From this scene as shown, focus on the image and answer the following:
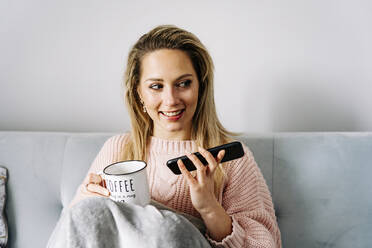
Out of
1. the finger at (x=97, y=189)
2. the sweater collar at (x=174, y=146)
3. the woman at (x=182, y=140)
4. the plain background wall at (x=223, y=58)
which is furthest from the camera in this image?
the plain background wall at (x=223, y=58)

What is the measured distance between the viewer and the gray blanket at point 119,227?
0.61 m

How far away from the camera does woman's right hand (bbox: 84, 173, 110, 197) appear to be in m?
0.72

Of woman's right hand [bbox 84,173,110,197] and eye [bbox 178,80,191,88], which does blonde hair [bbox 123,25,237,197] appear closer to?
eye [bbox 178,80,191,88]

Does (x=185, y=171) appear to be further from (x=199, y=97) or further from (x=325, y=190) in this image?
(x=325, y=190)

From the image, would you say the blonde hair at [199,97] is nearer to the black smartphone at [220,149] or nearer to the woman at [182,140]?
the woman at [182,140]

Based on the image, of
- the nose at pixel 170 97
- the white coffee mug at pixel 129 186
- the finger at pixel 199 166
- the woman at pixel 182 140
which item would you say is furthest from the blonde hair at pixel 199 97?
the white coffee mug at pixel 129 186

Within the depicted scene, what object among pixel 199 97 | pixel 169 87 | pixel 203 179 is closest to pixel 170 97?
pixel 169 87

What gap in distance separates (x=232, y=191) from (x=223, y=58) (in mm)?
531

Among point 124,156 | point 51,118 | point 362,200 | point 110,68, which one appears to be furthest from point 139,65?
point 362,200

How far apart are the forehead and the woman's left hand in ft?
0.83

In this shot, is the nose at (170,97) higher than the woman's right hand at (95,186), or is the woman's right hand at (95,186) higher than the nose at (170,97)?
the nose at (170,97)

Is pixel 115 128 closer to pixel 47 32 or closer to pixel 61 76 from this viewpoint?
pixel 61 76

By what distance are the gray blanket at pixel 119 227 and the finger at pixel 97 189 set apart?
71 mm

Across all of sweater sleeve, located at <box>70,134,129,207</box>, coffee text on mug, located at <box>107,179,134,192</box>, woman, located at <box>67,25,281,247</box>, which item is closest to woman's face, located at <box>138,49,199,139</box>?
woman, located at <box>67,25,281,247</box>
